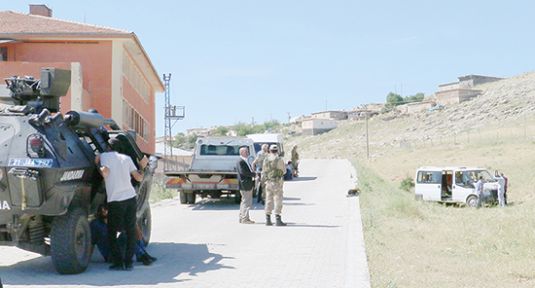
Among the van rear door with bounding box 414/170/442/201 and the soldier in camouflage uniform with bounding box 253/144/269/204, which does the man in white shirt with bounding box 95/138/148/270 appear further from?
the van rear door with bounding box 414/170/442/201

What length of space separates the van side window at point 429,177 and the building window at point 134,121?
1446cm

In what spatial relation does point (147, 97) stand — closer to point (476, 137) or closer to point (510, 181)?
point (510, 181)

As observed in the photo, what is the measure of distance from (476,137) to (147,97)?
4073cm

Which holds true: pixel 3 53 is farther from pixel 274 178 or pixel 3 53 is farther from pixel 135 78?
pixel 274 178

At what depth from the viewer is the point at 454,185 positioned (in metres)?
34.1

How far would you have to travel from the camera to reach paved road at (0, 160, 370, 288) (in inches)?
369

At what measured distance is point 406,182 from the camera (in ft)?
144

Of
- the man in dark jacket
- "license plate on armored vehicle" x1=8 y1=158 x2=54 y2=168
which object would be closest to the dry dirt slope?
the man in dark jacket

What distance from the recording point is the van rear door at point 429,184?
115ft

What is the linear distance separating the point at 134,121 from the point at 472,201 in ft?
62.4

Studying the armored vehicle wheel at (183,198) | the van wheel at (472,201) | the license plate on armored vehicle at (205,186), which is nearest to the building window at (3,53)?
the armored vehicle wheel at (183,198)

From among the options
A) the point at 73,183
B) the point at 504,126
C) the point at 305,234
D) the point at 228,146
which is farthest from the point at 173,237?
the point at 504,126

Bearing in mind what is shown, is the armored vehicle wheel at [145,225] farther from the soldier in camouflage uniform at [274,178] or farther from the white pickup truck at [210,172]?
the white pickup truck at [210,172]

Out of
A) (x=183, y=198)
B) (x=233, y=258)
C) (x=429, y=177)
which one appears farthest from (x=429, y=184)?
(x=233, y=258)
